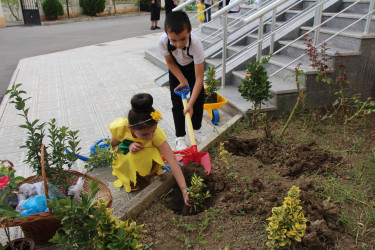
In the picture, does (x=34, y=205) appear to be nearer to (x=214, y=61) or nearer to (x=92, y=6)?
(x=214, y=61)

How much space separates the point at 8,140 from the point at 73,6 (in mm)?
22334

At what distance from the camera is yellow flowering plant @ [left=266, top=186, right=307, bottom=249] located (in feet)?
5.49

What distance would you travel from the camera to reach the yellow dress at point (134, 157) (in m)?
2.52

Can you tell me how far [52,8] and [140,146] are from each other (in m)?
21.8

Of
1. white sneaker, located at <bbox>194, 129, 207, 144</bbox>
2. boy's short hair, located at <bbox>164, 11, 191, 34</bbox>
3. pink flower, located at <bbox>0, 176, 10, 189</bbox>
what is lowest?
white sneaker, located at <bbox>194, 129, 207, 144</bbox>

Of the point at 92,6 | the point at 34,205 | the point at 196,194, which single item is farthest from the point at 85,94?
the point at 92,6

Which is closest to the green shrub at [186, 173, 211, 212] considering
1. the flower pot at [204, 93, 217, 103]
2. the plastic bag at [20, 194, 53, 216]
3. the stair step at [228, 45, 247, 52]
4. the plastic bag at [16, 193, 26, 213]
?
the plastic bag at [20, 194, 53, 216]

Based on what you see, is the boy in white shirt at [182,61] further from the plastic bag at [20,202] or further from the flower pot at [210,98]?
the plastic bag at [20,202]

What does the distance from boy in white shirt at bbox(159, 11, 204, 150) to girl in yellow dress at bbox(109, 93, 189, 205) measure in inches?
19.0

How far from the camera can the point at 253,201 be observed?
2.21m

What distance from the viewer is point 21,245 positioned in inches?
69.2

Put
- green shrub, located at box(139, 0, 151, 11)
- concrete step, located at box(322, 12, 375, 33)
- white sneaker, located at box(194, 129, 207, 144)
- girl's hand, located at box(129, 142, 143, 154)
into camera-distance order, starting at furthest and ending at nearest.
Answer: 1. green shrub, located at box(139, 0, 151, 11)
2. concrete step, located at box(322, 12, 375, 33)
3. white sneaker, located at box(194, 129, 207, 144)
4. girl's hand, located at box(129, 142, 143, 154)

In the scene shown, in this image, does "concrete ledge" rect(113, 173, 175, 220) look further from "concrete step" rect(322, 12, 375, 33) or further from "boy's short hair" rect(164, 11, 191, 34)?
"concrete step" rect(322, 12, 375, 33)

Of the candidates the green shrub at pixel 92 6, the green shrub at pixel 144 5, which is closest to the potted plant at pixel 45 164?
the green shrub at pixel 92 6
